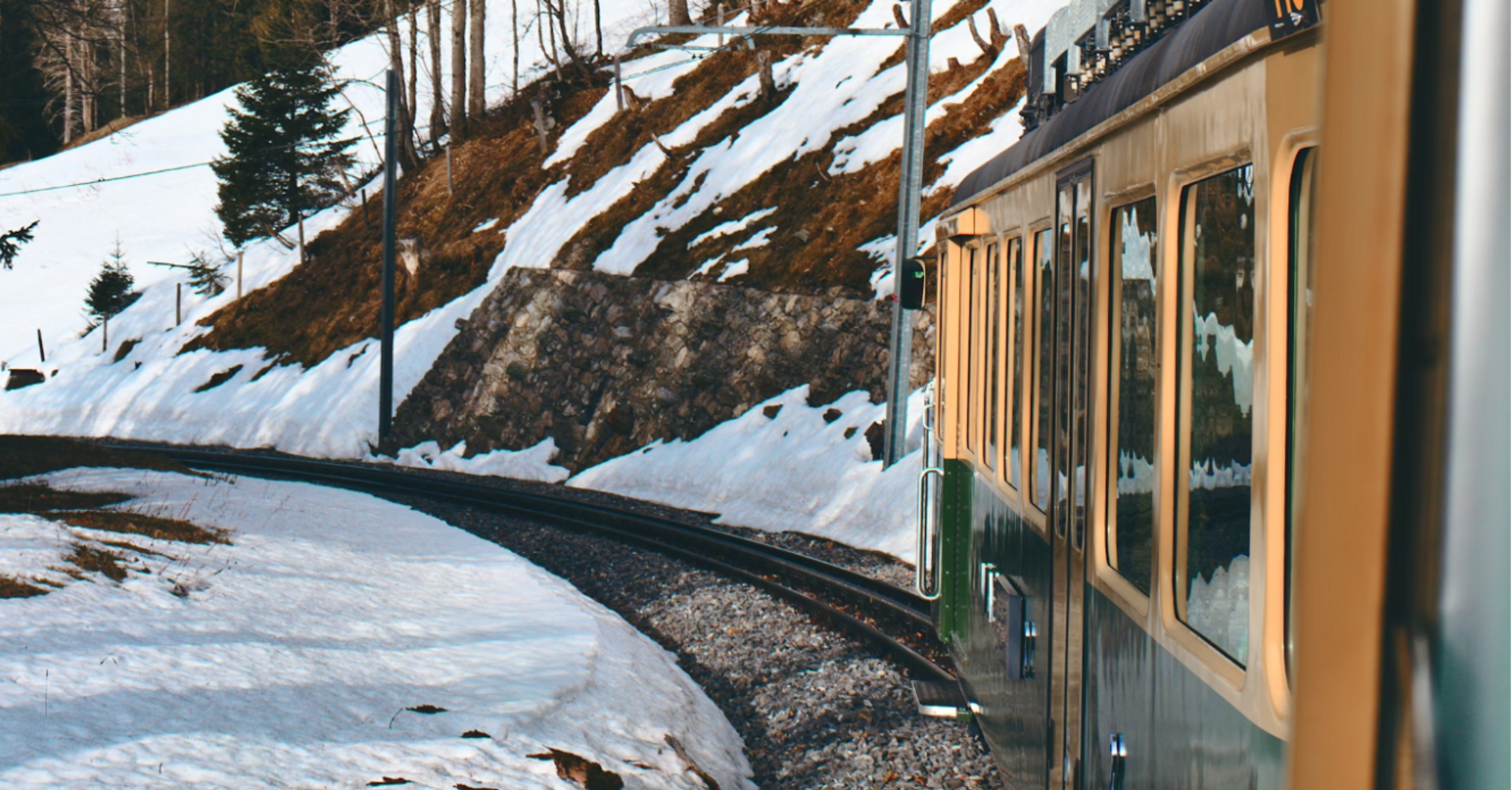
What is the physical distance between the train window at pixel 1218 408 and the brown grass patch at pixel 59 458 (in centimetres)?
1754

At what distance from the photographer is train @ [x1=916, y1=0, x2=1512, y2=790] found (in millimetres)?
723

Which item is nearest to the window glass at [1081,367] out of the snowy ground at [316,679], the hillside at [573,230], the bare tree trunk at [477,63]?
the snowy ground at [316,679]

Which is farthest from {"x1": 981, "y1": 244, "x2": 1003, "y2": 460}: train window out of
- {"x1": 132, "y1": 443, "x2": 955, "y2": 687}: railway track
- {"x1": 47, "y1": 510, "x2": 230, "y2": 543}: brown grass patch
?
{"x1": 47, "y1": 510, "x2": 230, "y2": 543}: brown grass patch

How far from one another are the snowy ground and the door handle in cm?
384

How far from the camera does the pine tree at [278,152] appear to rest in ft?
145

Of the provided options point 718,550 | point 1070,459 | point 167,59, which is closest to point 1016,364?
point 1070,459

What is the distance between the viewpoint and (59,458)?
60.4 feet

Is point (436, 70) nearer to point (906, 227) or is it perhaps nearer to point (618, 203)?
point (618, 203)

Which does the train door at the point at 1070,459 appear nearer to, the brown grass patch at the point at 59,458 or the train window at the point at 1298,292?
the train window at the point at 1298,292

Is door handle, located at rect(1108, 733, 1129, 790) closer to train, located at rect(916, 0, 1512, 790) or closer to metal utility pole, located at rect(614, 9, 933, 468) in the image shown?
train, located at rect(916, 0, 1512, 790)

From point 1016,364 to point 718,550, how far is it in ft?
31.4

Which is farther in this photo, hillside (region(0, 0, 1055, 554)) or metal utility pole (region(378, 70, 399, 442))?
metal utility pole (region(378, 70, 399, 442))

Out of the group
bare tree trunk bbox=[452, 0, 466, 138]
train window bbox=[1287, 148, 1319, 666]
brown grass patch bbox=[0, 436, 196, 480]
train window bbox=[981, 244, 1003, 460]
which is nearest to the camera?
train window bbox=[1287, 148, 1319, 666]

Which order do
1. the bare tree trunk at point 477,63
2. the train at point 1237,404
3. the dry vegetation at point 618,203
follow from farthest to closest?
1. the bare tree trunk at point 477,63
2. the dry vegetation at point 618,203
3. the train at point 1237,404
